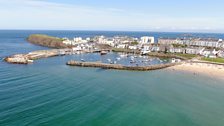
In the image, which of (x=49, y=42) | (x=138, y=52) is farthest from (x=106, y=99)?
(x=49, y=42)

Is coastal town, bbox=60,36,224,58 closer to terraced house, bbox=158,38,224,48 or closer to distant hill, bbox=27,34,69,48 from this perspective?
terraced house, bbox=158,38,224,48

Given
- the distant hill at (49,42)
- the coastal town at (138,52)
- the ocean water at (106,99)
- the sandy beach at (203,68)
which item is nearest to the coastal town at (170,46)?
the coastal town at (138,52)

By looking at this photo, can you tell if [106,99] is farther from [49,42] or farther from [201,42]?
[49,42]

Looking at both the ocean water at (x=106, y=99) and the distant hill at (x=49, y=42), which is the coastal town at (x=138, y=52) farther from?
the ocean water at (x=106, y=99)

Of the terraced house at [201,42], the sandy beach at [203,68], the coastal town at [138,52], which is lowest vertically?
the sandy beach at [203,68]

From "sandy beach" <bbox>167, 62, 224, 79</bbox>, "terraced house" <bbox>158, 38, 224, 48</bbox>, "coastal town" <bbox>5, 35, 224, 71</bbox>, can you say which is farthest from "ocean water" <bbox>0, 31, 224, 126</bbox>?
"terraced house" <bbox>158, 38, 224, 48</bbox>

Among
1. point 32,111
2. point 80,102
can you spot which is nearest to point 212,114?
point 80,102
